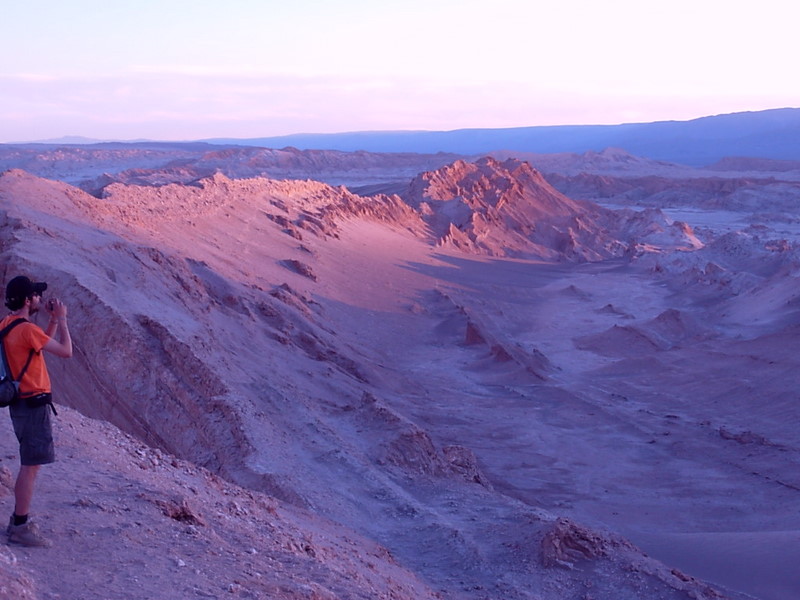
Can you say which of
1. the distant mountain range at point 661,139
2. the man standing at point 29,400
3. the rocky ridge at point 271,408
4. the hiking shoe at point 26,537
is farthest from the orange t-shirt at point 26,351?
the distant mountain range at point 661,139

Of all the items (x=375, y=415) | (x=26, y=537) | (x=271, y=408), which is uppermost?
(x=26, y=537)

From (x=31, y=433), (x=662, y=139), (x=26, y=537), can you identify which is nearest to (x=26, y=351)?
(x=31, y=433)

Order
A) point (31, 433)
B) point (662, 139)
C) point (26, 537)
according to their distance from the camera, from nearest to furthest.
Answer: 1. point (26, 537)
2. point (31, 433)
3. point (662, 139)

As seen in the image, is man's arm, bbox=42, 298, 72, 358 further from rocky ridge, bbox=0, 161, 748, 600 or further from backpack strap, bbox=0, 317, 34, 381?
rocky ridge, bbox=0, 161, 748, 600

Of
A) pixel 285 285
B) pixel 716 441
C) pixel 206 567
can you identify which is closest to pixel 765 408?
pixel 716 441

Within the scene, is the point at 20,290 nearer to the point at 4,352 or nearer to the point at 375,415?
the point at 4,352

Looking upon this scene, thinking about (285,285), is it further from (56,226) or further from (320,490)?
(320,490)

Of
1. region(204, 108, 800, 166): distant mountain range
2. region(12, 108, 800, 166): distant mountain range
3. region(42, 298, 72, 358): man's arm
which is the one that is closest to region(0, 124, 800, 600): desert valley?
region(42, 298, 72, 358): man's arm
